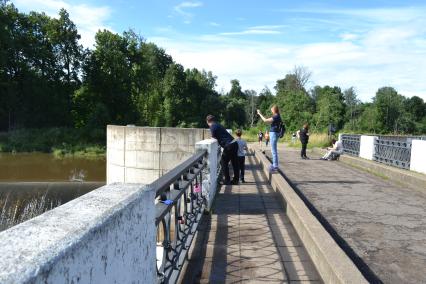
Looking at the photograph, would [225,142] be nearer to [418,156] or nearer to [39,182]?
[418,156]

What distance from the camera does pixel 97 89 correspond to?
196ft

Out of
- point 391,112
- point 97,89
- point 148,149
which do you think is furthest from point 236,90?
point 148,149

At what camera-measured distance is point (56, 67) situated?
2322 inches

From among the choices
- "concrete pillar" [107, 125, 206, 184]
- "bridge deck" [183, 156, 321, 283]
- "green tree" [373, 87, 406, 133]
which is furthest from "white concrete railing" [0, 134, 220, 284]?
"green tree" [373, 87, 406, 133]

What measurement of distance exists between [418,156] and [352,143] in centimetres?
801

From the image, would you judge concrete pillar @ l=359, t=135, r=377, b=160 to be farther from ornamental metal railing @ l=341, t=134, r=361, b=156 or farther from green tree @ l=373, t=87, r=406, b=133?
green tree @ l=373, t=87, r=406, b=133

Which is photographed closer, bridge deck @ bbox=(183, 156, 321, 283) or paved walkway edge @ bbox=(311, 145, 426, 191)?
bridge deck @ bbox=(183, 156, 321, 283)

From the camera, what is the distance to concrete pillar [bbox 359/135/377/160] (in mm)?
16125

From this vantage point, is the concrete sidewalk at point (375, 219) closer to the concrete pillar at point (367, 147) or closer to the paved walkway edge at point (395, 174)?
the paved walkway edge at point (395, 174)

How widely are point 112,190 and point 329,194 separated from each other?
7471 mm

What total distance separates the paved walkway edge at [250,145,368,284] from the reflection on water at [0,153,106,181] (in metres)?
30.9

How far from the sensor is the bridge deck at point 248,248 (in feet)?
14.0

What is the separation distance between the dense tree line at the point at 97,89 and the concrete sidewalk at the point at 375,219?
34353 millimetres

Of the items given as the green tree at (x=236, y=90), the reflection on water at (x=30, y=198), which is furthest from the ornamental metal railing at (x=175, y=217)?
the green tree at (x=236, y=90)
